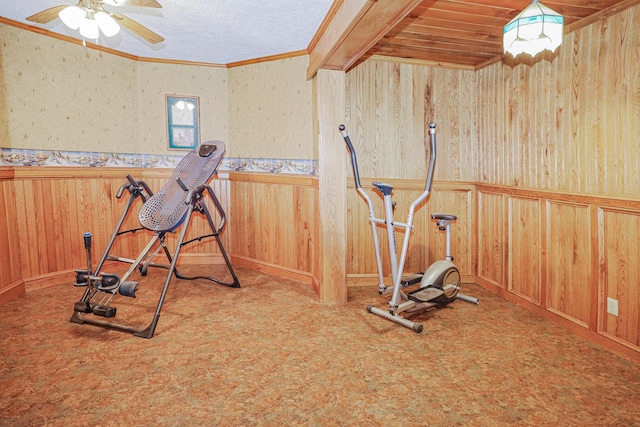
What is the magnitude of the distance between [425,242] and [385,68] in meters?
1.79

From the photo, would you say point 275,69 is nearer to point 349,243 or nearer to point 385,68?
point 385,68

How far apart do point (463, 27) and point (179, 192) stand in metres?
2.66

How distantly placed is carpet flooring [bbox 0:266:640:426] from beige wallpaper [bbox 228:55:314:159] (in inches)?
70.1

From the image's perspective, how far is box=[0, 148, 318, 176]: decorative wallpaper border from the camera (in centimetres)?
393

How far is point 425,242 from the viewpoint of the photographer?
173 inches

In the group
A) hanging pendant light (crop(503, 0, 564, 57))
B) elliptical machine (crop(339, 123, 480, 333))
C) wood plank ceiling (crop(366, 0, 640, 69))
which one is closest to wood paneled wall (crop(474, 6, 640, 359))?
wood plank ceiling (crop(366, 0, 640, 69))

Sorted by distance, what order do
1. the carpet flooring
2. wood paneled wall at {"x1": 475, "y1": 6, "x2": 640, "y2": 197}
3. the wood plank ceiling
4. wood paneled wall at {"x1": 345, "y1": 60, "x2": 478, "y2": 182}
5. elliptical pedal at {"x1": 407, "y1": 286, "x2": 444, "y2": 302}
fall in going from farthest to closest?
1. wood paneled wall at {"x1": 345, "y1": 60, "x2": 478, "y2": 182}
2. elliptical pedal at {"x1": 407, "y1": 286, "x2": 444, "y2": 302}
3. the wood plank ceiling
4. wood paneled wall at {"x1": 475, "y1": 6, "x2": 640, "y2": 197}
5. the carpet flooring

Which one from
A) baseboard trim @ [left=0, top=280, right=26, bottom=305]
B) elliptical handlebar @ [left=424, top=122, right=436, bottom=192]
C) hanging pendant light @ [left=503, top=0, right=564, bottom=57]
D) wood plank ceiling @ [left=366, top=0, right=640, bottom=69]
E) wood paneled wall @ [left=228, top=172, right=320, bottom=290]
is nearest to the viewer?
hanging pendant light @ [left=503, top=0, right=564, bottom=57]

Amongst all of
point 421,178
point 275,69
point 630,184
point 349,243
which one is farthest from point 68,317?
point 630,184

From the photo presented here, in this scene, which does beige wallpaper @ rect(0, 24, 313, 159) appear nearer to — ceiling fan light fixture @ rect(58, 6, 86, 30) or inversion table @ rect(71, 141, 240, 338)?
inversion table @ rect(71, 141, 240, 338)

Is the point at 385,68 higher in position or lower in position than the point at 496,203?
higher

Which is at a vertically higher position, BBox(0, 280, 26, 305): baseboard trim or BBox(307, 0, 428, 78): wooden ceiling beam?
BBox(307, 0, 428, 78): wooden ceiling beam

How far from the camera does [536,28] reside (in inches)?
90.3

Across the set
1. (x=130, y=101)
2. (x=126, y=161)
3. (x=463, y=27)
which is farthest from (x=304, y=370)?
(x=130, y=101)
